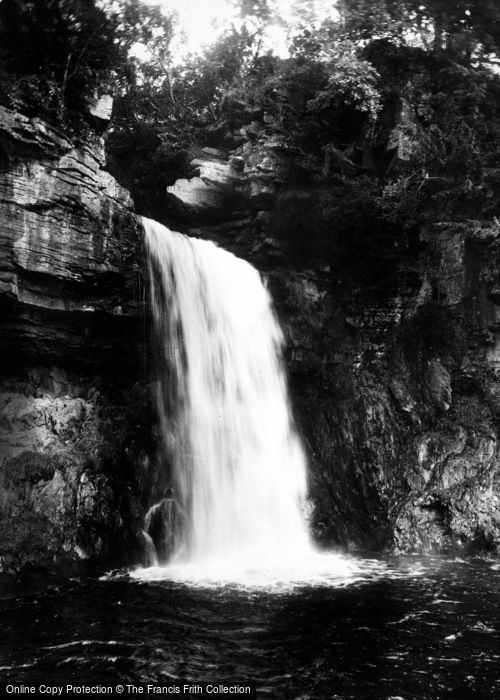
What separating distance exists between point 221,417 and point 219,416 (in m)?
0.05

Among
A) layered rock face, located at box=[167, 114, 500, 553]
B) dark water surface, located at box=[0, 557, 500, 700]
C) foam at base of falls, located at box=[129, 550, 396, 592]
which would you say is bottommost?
foam at base of falls, located at box=[129, 550, 396, 592]

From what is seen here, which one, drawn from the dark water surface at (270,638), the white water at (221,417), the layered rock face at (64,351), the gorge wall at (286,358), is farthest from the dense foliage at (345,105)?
the dark water surface at (270,638)

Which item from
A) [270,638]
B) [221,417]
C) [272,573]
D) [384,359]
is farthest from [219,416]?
[270,638]

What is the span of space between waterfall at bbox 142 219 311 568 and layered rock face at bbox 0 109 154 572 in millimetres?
746

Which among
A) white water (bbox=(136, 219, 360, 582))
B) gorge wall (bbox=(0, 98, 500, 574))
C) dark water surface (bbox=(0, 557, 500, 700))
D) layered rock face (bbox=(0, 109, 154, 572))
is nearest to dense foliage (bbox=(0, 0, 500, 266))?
gorge wall (bbox=(0, 98, 500, 574))

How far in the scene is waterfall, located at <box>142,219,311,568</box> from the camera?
1077cm

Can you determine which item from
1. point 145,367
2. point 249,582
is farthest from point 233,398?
point 249,582

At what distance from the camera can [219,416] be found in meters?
11.5

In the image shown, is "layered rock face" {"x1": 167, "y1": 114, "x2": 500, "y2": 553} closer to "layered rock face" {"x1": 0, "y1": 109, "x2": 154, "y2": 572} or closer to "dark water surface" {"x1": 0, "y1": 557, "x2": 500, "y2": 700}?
"dark water surface" {"x1": 0, "y1": 557, "x2": 500, "y2": 700}

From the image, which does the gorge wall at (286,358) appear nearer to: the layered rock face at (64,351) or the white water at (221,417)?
the layered rock face at (64,351)

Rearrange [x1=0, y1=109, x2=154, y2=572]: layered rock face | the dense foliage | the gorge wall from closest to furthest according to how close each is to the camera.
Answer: [x1=0, y1=109, x2=154, y2=572]: layered rock face
the gorge wall
the dense foliage

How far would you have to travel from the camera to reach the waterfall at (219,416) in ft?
35.3

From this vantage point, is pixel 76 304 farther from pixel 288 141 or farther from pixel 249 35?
pixel 249 35

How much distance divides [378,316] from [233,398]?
4.31 meters
